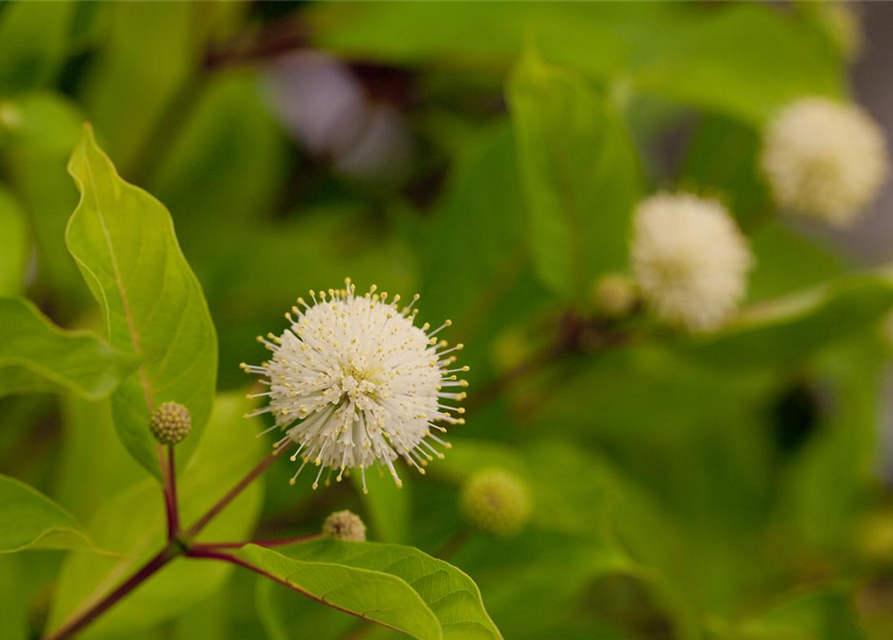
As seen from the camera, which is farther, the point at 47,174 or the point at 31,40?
the point at 47,174

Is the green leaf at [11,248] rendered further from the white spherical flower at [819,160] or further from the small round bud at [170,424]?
the white spherical flower at [819,160]

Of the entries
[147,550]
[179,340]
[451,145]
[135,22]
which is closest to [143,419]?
[179,340]

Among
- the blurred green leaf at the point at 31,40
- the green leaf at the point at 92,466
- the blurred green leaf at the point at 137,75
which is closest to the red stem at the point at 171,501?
the green leaf at the point at 92,466

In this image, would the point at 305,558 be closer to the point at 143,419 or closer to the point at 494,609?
the point at 143,419

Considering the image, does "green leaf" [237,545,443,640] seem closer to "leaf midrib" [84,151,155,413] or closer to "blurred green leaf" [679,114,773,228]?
"leaf midrib" [84,151,155,413]

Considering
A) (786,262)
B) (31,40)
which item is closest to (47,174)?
(31,40)

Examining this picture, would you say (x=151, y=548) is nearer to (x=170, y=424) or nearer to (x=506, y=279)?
(x=170, y=424)
